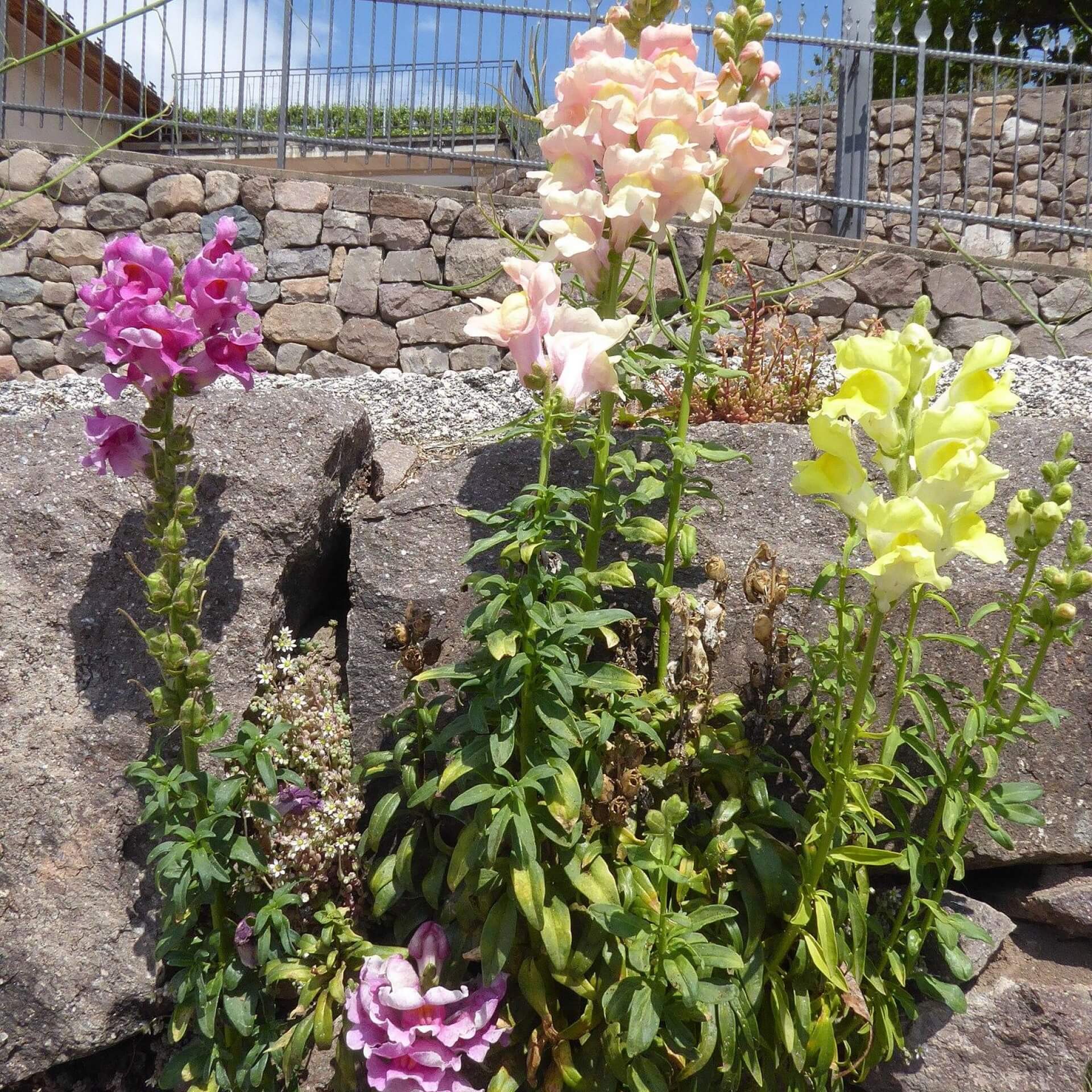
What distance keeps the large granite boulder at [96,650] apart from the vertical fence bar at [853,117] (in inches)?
198

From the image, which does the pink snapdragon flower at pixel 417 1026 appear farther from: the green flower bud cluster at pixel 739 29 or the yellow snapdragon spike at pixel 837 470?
the green flower bud cluster at pixel 739 29

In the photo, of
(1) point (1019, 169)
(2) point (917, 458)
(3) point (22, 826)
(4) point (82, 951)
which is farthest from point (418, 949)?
(1) point (1019, 169)

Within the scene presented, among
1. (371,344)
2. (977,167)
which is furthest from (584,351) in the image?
(977,167)

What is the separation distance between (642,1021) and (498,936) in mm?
353

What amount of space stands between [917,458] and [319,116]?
26.1 ft

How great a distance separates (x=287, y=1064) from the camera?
1.97 metres

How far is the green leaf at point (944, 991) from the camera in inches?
78.9

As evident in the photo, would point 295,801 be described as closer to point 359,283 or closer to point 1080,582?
point 1080,582

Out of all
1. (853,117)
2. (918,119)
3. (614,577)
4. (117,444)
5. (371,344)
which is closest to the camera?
(614,577)

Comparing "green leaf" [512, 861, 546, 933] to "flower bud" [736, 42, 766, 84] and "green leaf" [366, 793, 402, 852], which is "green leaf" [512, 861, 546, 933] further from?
"flower bud" [736, 42, 766, 84]

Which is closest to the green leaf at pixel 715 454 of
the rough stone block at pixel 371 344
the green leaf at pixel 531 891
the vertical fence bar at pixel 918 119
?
the green leaf at pixel 531 891

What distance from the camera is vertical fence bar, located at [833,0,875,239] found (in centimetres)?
660

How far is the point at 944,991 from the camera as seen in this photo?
2010 mm

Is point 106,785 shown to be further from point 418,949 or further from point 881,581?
point 881,581
